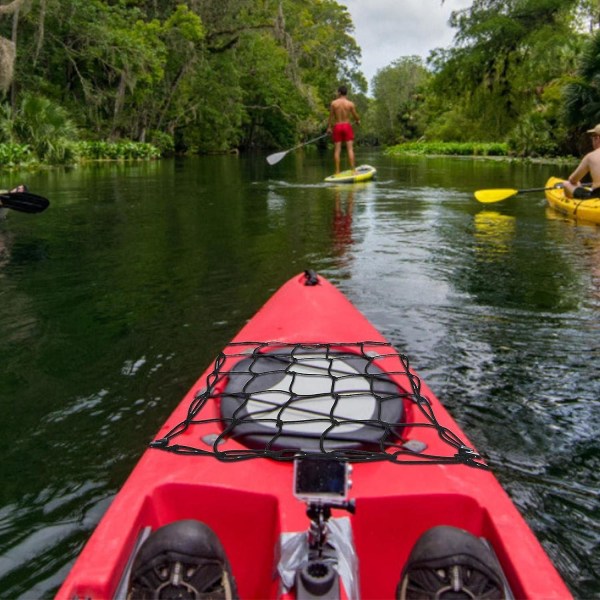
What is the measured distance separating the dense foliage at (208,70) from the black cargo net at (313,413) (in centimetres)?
1591

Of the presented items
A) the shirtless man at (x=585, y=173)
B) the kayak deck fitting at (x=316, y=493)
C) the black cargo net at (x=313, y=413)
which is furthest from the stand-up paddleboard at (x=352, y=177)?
the kayak deck fitting at (x=316, y=493)

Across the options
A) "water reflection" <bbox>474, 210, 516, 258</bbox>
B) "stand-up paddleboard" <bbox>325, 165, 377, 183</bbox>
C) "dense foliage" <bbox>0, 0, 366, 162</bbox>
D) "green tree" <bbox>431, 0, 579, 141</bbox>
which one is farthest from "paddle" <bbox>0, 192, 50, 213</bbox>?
"green tree" <bbox>431, 0, 579, 141</bbox>

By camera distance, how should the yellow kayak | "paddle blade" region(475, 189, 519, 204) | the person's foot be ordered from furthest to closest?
"paddle blade" region(475, 189, 519, 204)
the yellow kayak
the person's foot

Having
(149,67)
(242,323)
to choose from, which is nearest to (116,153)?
(149,67)

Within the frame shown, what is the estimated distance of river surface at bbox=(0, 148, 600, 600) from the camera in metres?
2.27

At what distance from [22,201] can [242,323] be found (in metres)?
4.35

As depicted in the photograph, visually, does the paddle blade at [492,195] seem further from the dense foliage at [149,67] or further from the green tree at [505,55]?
the green tree at [505,55]

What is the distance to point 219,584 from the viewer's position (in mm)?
→ 1296

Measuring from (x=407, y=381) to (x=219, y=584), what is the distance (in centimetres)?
128

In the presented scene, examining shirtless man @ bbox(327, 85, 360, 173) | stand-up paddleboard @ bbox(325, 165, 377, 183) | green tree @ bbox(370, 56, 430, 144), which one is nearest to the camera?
→ shirtless man @ bbox(327, 85, 360, 173)

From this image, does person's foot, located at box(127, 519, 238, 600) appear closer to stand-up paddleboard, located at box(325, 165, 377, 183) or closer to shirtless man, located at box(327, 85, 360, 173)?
shirtless man, located at box(327, 85, 360, 173)

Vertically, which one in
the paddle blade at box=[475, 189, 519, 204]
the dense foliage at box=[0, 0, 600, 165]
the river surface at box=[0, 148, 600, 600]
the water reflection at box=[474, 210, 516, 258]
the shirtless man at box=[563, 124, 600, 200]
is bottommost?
the river surface at box=[0, 148, 600, 600]

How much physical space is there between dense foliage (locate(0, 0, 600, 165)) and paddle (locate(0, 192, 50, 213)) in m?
9.88

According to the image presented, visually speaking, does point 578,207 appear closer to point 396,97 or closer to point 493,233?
point 493,233
